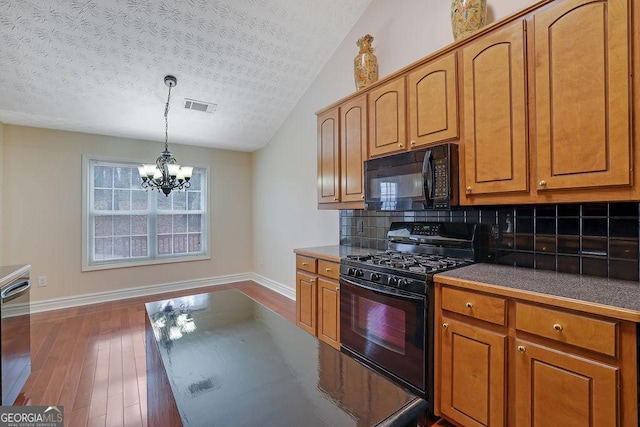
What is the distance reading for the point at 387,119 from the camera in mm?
2406

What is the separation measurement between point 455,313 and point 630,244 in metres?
0.95

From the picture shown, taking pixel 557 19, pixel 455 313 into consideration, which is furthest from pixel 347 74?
pixel 455 313

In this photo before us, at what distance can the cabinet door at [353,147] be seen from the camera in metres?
2.65

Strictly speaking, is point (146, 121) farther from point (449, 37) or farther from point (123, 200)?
point (449, 37)

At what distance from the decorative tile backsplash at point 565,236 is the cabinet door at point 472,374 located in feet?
2.28

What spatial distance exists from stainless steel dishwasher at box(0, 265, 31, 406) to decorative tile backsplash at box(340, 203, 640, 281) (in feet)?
9.68

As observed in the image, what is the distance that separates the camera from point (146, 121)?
13.4ft

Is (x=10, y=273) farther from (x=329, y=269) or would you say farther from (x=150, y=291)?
(x=150, y=291)

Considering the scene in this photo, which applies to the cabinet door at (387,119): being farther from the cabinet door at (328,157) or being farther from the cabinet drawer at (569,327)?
the cabinet drawer at (569,327)

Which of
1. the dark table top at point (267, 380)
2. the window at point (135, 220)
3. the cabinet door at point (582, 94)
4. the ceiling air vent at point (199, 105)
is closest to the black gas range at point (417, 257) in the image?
the cabinet door at point (582, 94)

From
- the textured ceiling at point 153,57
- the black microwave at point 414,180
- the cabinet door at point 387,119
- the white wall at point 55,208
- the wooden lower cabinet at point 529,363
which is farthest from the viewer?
the white wall at point 55,208

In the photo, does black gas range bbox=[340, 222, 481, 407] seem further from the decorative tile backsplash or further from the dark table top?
the dark table top

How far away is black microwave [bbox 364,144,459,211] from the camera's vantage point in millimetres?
1948
